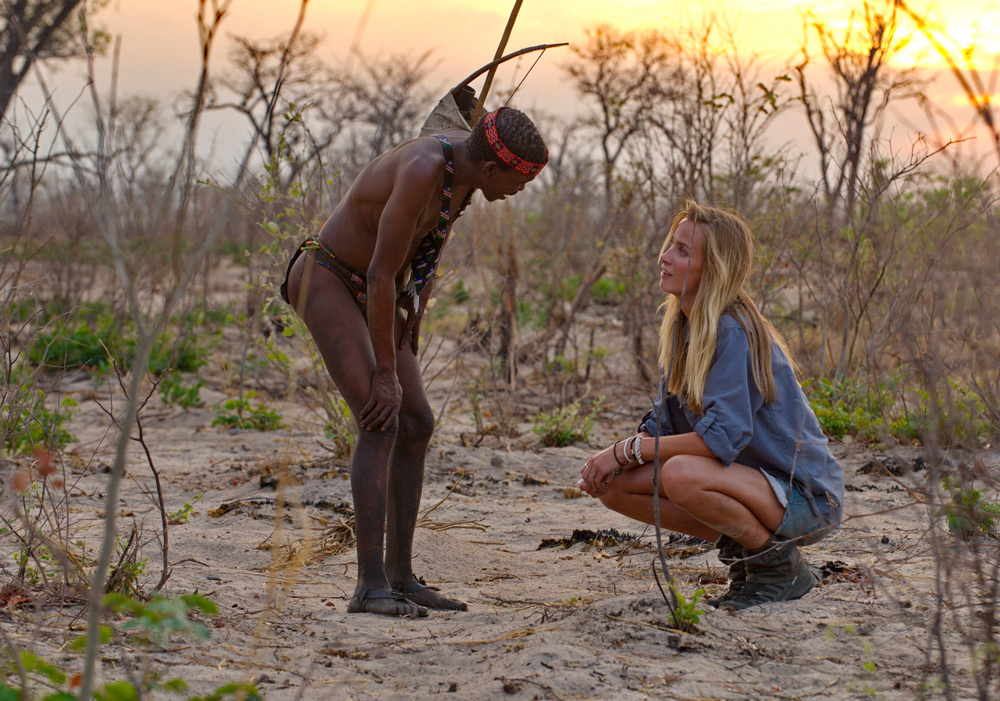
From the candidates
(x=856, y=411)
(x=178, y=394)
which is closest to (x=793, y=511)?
(x=856, y=411)

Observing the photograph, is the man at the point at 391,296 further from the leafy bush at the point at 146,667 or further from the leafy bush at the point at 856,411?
the leafy bush at the point at 856,411

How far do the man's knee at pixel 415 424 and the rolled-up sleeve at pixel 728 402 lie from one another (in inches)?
34.1

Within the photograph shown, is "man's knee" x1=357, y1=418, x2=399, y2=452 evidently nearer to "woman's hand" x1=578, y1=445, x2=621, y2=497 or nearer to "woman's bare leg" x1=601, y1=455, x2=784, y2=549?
"woman's hand" x1=578, y1=445, x2=621, y2=497

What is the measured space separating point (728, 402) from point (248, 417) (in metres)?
4.08

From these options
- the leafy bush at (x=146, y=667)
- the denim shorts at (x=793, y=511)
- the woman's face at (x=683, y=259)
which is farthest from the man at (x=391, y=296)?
the leafy bush at (x=146, y=667)

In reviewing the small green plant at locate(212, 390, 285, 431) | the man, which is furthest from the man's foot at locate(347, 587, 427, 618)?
the small green plant at locate(212, 390, 285, 431)

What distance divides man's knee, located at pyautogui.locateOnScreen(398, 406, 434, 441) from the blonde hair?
2.61 ft

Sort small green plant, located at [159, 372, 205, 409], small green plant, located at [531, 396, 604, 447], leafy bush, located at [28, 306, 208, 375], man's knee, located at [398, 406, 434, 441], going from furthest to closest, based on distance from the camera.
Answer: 1. leafy bush, located at [28, 306, 208, 375]
2. small green plant, located at [159, 372, 205, 409]
3. small green plant, located at [531, 396, 604, 447]
4. man's knee, located at [398, 406, 434, 441]

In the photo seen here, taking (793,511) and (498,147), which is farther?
(793,511)

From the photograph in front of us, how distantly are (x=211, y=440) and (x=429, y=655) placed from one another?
13.0 feet

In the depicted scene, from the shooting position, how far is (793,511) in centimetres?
262

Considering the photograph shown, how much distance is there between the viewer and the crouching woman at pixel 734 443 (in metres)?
2.56

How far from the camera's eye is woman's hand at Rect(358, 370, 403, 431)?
8.59ft

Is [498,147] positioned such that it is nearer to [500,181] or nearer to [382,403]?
[500,181]
